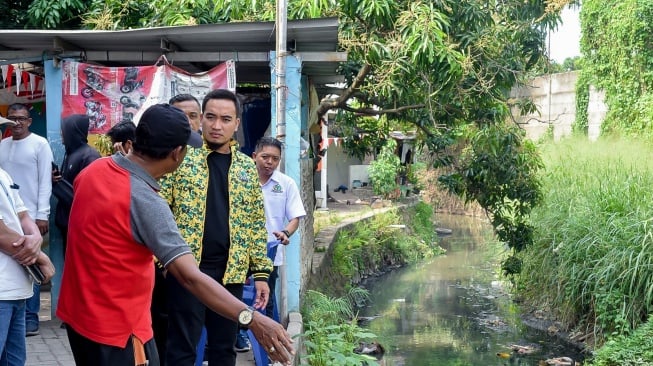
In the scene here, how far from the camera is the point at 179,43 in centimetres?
652

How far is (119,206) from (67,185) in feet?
10.7

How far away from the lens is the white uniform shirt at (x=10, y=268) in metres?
3.08

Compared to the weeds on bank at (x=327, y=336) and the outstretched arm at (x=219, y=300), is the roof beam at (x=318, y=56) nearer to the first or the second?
the weeds on bank at (x=327, y=336)

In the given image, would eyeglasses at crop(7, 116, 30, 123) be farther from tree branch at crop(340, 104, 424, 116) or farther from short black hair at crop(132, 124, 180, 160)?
tree branch at crop(340, 104, 424, 116)

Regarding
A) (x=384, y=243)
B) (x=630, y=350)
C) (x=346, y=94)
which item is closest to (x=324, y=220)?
(x=384, y=243)

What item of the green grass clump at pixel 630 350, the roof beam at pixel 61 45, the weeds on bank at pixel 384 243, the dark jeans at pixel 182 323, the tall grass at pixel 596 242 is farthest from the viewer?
the weeds on bank at pixel 384 243

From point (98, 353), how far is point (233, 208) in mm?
1301

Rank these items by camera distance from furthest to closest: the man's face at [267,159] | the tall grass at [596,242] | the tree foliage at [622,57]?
the tree foliage at [622,57], the tall grass at [596,242], the man's face at [267,159]

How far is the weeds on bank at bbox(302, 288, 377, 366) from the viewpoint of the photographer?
19.9ft

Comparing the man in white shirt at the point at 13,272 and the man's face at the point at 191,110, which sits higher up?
the man's face at the point at 191,110

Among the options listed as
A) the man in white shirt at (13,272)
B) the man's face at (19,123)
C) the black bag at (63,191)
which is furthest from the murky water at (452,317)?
the man in white shirt at (13,272)

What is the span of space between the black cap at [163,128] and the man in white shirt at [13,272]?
Answer: 0.76 m

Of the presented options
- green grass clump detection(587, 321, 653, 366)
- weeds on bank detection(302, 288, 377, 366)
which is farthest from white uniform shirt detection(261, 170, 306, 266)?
green grass clump detection(587, 321, 653, 366)

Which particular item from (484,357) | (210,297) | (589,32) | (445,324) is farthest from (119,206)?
(589,32)
